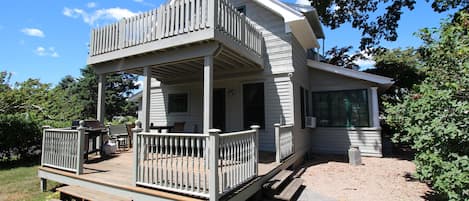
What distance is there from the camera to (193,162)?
337 cm

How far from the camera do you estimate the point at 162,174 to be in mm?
3715

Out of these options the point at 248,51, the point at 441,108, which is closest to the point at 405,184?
the point at 441,108

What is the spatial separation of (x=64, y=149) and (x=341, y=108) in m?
9.18

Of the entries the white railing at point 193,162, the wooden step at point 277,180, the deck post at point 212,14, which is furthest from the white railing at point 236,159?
the deck post at point 212,14

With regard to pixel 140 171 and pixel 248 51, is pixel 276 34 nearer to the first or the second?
pixel 248 51

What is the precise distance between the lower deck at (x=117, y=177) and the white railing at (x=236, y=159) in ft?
0.60

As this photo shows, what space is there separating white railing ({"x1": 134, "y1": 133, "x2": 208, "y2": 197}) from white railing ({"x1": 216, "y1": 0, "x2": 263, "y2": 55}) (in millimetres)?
2669

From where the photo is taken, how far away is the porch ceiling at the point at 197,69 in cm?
691

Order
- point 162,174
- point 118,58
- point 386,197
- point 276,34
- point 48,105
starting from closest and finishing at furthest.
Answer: point 162,174 < point 386,197 < point 118,58 < point 276,34 < point 48,105

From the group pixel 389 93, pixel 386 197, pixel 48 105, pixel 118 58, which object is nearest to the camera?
pixel 386 197

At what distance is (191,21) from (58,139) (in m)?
4.07

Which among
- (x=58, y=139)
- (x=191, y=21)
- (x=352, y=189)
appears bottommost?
(x=352, y=189)

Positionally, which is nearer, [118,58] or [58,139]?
[58,139]

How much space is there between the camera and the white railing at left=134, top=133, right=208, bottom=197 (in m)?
3.46
